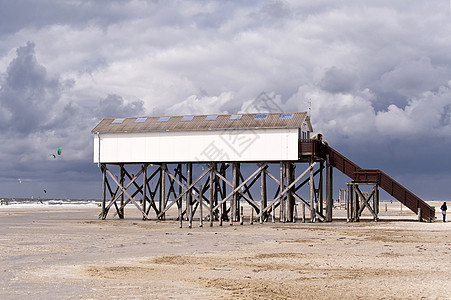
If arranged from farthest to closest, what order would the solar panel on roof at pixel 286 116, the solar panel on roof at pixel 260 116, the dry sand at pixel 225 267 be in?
1. the solar panel on roof at pixel 260 116
2. the solar panel on roof at pixel 286 116
3. the dry sand at pixel 225 267

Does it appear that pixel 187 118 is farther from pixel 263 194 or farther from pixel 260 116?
pixel 263 194

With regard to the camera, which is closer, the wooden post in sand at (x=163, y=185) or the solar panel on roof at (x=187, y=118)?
the solar panel on roof at (x=187, y=118)

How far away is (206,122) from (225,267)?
1045 inches

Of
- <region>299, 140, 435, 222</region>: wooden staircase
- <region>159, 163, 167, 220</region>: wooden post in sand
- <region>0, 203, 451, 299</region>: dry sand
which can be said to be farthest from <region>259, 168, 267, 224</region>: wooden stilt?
<region>0, 203, 451, 299</region>: dry sand

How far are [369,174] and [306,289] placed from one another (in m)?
30.0

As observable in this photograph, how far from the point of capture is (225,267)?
57.0 ft

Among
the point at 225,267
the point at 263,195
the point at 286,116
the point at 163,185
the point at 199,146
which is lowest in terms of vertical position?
the point at 225,267

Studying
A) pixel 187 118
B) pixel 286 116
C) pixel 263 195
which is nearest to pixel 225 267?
pixel 286 116

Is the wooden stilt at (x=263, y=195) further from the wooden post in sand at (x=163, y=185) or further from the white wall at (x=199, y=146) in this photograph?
the wooden post in sand at (x=163, y=185)

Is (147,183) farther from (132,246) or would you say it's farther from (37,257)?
(37,257)

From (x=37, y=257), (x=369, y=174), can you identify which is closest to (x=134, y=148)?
(x=369, y=174)

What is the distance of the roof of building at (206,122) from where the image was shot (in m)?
41.5

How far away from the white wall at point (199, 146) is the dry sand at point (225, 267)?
13.3 metres

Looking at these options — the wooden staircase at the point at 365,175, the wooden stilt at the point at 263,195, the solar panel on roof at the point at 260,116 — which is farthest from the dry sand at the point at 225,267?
the solar panel on roof at the point at 260,116
